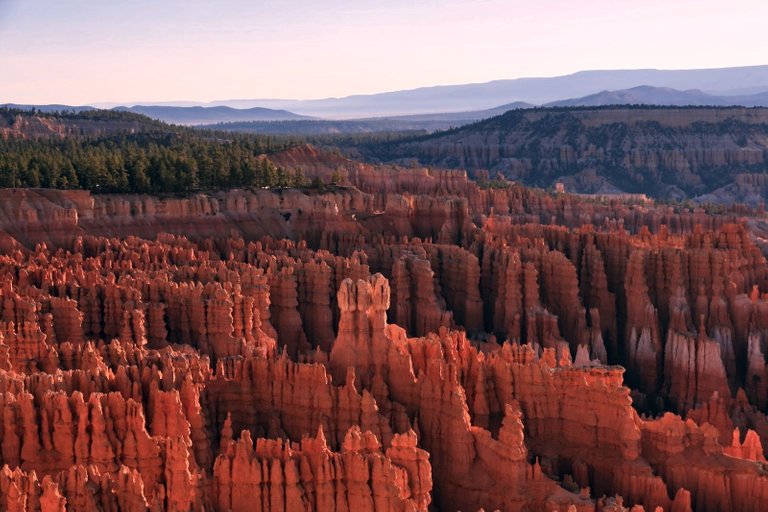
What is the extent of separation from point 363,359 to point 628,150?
5656 inches

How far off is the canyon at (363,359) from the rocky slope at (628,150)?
89.1 metres

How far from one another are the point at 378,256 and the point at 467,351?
1096 inches

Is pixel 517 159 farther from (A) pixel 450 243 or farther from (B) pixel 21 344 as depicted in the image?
(B) pixel 21 344

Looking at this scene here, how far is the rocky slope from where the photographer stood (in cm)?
17188

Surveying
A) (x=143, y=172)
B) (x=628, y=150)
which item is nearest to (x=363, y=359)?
(x=143, y=172)

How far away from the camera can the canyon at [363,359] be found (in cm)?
3306

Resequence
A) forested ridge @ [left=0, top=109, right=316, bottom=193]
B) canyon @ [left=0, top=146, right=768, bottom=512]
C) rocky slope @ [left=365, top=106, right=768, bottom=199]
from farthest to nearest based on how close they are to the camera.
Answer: rocky slope @ [left=365, top=106, right=768, bottom=199] < forested ridge @ [left=0, top=109, right=316, bottom=193] < canyon @ [left=0, top=146, right=768, bottom=512]

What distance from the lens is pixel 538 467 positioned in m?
35.9

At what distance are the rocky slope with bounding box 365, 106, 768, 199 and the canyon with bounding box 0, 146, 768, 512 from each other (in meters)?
89.1

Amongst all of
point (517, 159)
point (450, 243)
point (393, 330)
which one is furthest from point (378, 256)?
point (517, 159)

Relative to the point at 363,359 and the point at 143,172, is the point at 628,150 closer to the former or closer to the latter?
the point at 143,172

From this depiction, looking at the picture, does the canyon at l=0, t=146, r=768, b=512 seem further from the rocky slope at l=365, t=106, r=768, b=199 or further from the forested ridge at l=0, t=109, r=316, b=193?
the rocky slope at l=365, t=106, r=768, b=199

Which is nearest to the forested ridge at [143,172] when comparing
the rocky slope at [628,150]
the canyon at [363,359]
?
the canyon at [363,359]

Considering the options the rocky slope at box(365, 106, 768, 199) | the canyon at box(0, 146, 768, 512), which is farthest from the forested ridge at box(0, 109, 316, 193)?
the rocky slope at box(365, 106, 768, 199)
